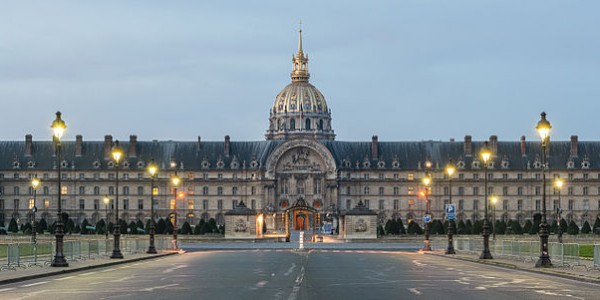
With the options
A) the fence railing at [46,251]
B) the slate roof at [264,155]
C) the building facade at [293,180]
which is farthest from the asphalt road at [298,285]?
the slate roof at [264,155]

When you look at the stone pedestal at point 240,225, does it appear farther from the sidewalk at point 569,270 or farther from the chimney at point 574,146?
the chimney at point 574,146

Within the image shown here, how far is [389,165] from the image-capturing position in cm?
16900

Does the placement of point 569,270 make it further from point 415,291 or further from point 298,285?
point 298,285

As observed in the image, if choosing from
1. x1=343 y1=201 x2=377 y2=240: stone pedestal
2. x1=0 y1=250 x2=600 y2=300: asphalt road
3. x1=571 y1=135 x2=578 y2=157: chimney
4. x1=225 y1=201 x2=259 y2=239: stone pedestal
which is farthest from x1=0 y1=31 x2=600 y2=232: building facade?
x1=0 y1=250 x2=600 y2=300: asphalt road

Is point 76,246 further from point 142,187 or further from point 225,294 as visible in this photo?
point 142,187

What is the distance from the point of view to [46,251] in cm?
4781

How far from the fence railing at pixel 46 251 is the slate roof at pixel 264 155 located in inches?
4076

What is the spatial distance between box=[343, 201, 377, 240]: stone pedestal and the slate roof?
63729 millimetres

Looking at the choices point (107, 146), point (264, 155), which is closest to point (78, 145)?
point (107, 146)

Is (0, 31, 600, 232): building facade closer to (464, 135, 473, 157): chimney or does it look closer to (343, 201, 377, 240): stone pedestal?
(464, 135, 473, 157): chimney

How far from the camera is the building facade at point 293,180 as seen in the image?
164m

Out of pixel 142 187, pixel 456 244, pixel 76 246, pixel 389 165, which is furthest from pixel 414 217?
pixel 76 246

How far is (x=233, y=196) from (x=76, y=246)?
117 m

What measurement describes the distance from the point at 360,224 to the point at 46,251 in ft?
192
